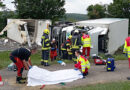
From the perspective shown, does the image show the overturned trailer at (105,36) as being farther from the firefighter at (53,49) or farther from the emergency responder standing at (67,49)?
the firefighter at (53,49)

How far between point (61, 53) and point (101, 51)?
3121 millimetres

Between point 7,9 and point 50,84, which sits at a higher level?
point 7,9

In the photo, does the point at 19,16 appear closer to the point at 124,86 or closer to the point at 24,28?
the point at 24,28

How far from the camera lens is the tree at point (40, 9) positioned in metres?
25.4

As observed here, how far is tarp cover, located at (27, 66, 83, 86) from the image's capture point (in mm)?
8023

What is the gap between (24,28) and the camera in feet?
78.0

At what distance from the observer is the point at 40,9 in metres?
25.5

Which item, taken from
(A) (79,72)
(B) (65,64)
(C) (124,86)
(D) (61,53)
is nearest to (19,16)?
(D) (61,53)

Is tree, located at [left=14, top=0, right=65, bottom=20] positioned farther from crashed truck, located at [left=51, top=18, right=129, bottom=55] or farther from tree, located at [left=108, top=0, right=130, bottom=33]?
tree, located at [left=108, top=0, right=130, bottom=33]

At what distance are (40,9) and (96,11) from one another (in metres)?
19.0

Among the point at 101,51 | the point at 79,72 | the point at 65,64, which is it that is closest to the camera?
the point at 79,72

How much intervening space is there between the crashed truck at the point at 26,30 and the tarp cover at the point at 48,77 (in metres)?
13.5

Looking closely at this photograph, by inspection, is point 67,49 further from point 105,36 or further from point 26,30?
point 26,30

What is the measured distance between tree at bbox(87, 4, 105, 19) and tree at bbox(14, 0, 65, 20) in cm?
1516
